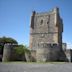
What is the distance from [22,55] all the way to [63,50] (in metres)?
10.3

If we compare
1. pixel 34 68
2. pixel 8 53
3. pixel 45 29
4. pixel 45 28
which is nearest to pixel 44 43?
pixel 8 53

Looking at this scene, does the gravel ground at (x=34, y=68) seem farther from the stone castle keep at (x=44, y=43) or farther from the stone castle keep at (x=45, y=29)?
the stone castle keep at (x=45, y=29)

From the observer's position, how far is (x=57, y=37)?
47.2 m

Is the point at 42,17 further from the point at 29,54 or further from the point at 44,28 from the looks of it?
the point at 29,54

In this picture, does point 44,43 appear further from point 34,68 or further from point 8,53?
point 34,68

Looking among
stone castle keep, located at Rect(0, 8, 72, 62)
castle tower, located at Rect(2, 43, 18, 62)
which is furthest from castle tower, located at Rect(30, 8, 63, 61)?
castle tower, located at Rect(2, 43, 18, 62)

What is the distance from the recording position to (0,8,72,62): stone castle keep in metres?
40.1

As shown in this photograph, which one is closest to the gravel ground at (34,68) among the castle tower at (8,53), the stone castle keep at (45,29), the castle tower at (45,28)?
the stone castle keep at (45,29)

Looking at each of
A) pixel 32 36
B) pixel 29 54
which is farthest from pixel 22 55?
pixel 32 36

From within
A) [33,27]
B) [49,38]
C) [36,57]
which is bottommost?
[36,57]

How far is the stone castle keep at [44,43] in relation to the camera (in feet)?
132

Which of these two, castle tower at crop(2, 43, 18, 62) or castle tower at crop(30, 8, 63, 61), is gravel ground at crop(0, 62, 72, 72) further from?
castle tower at crop(30, 8, 63, 61)

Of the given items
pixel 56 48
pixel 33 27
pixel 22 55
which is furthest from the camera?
pixel 33 27

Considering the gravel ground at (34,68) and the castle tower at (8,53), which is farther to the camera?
the castle tower at (8,53)
